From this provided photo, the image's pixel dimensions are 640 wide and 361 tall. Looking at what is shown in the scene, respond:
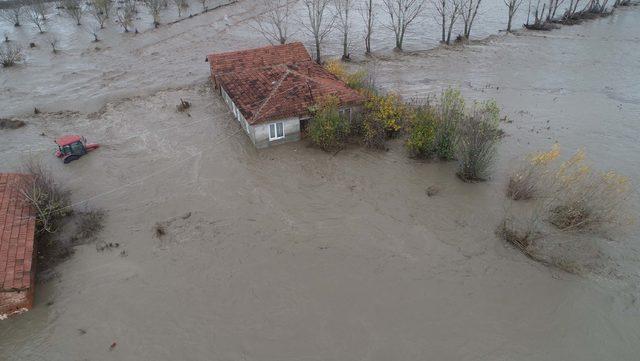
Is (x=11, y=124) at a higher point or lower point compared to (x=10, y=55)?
lower

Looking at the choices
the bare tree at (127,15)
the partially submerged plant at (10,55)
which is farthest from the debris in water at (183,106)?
the bare tree at (127,15)

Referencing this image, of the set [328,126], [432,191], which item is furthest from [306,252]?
[328,126]

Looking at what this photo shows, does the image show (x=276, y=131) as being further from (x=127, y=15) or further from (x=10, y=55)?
(x=127, y=15)

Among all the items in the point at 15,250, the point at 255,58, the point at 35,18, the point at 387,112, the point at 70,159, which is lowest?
the point at 15,250

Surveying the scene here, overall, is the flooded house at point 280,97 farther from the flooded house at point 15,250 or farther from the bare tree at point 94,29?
the bare tree at point 94,29

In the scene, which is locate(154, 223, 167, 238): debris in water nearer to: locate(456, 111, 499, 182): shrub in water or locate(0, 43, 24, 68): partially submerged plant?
locate(456, 111, 499, 182): shrub in water

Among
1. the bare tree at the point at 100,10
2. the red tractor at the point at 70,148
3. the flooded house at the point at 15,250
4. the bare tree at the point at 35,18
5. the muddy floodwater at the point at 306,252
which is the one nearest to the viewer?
the muddy floodwater at the point at 306,252

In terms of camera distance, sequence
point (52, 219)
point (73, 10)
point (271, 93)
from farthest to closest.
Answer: point (73, 10) < point (271, 93) < point (52, 219)

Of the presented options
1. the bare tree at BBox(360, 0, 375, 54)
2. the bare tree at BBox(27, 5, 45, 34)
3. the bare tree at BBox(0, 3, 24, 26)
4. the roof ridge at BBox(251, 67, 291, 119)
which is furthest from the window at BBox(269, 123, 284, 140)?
the bare tree at BBox(0, 3, 24, 26)

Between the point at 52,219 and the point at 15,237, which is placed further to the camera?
the point at 52,219
